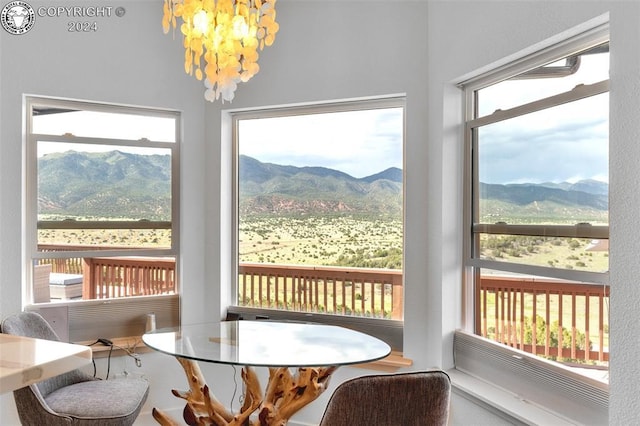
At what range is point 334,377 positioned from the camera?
283cm

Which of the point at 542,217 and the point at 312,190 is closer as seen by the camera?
the point at 542,217

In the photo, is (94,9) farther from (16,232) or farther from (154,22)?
(16,232)

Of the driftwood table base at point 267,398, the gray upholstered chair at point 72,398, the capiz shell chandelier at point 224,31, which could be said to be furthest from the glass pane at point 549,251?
the gray upholstered chair at point 72,398

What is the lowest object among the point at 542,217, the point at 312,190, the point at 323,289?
the point at 323,289

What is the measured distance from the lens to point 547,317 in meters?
2.01

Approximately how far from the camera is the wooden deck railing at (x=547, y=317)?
179 centimetres

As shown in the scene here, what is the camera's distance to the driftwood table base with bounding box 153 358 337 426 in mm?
2049

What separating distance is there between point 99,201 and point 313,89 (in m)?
1.55

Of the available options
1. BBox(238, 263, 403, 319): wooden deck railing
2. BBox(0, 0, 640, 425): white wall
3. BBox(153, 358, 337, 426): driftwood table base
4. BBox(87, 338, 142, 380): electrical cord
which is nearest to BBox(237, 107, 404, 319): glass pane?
BBox(238, 263, 403, 319): wooden deck railing

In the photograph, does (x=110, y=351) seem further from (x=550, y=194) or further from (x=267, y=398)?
(x=550, y=194)

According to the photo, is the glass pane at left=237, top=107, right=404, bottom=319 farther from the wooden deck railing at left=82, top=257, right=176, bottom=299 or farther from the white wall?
the wooden deck railing at left=82, top=257, right=176, bottom=299

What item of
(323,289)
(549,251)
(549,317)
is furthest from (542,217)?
(323,289)

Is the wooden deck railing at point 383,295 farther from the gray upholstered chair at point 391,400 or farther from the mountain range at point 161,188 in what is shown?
the gray upholstered chair at point 391,400

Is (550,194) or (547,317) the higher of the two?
(550,194)
